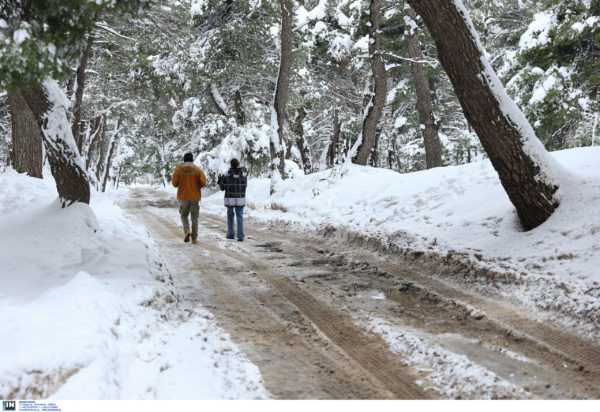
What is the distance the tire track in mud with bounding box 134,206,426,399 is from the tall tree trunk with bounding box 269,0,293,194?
10536 millimetres

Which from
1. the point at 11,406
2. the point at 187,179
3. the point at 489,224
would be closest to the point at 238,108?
the point at 187,179

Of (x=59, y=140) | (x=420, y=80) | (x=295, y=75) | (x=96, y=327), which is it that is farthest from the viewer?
(x=295, y=75)

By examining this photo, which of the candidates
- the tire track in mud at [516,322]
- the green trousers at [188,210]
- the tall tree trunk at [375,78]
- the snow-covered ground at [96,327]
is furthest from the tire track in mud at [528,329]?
the tall tree trunk at [375,78]

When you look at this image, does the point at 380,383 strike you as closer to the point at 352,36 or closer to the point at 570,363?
the point at 570,363

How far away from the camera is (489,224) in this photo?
21.2 feet

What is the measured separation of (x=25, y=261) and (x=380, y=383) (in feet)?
13.6

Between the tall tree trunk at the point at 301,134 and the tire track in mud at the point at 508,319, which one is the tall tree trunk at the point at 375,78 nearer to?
the tire track in mud at the point at 508,319

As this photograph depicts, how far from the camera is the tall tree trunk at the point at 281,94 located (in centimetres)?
1423

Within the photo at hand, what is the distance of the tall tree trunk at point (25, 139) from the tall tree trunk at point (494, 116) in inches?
380

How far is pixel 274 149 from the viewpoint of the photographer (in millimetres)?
15844

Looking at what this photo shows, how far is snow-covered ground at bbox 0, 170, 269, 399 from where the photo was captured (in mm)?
2590

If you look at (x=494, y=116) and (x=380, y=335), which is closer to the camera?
(x=380, y=335)

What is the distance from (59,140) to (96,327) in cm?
404

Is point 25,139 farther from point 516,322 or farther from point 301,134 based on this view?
point 301,134
